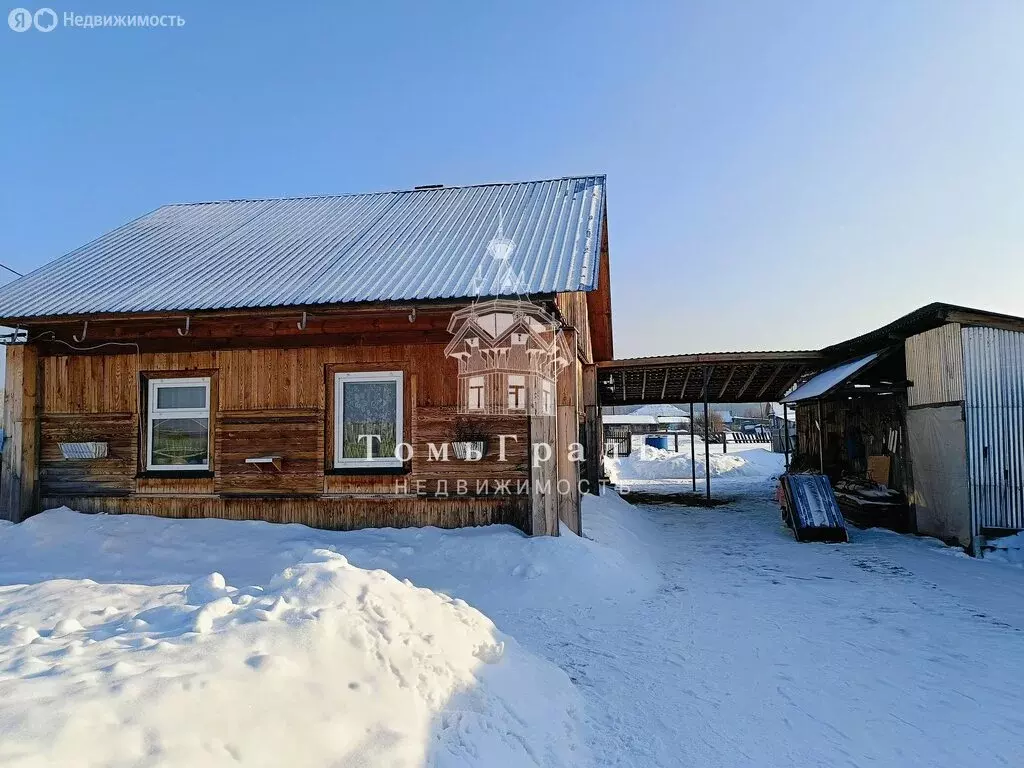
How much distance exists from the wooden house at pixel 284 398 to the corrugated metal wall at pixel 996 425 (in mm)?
6249

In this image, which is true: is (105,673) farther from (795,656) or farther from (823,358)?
(823,358)

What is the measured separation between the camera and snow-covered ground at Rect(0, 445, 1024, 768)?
2.80 meters

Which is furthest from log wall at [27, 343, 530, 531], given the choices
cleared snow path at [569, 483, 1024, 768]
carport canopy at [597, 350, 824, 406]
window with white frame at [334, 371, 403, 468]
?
carport canopy at [597, 350, 824, 406]

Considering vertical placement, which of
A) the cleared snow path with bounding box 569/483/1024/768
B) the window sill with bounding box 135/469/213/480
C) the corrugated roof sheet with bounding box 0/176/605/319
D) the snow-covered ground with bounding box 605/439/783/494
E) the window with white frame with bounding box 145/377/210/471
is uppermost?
the corrugated roof sheet with bounding box 0/176/605/319

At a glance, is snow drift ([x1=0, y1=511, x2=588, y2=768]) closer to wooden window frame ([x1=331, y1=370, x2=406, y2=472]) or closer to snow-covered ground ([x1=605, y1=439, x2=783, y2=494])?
wooden window frame ([x1=331, y1=370, x2=406, y2=472])

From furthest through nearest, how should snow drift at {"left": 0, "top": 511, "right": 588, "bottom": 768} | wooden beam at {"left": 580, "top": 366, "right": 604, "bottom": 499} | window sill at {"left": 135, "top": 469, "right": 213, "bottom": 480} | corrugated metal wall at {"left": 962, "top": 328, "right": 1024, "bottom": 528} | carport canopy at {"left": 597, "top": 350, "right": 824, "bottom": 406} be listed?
carport canopy at {"left": 597, "top": 350, "right": 824, "bottom": 406} < wooden beam at {"left": 580, "top": 366, "right": 604, "bottom": 499} < corrugated metal wall at {"left": 962, "top": 328, "right": 1024, "bottom": 528} < window sill at {"left": 135, "top": 469, "right": 213, "bottom": 480} < snow drift at {"left": 0, "top": 511, "right": 588, "bottom": 768}

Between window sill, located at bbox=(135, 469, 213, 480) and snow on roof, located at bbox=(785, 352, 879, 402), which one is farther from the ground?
snow on roof, located at bbox=(785, 352, 879, 402)

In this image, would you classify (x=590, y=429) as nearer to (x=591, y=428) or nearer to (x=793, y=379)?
(x=591, y=428)

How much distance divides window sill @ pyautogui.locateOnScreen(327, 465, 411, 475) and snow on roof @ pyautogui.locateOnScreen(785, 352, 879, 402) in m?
8.66

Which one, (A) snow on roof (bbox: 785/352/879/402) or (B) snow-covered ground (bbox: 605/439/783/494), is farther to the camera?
(B) snow-covered ground (bbox: 605/439/783/494)

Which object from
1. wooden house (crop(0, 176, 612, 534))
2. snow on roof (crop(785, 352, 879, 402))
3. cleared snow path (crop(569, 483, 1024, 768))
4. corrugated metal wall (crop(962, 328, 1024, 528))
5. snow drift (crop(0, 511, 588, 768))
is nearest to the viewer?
snow drift (crop(0, 511, 588, 768))

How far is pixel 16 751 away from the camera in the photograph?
7.06 feet

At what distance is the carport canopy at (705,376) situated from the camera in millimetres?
15156

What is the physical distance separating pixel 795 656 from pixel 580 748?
8.20 ft
